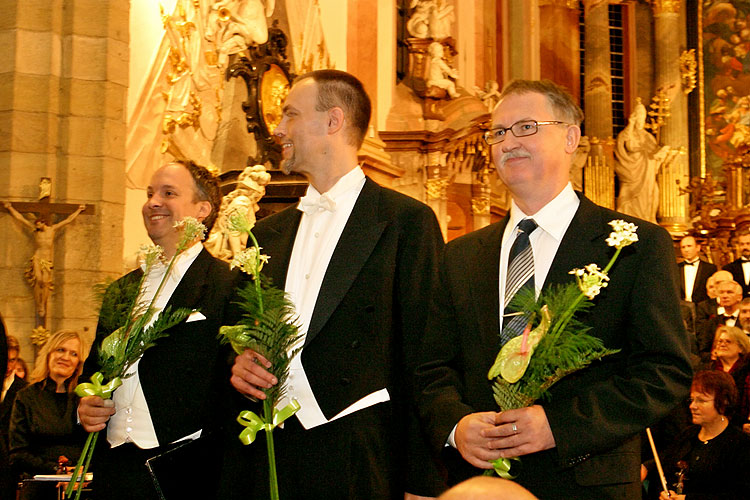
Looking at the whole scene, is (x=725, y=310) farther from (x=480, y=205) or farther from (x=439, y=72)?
(x=480, y=205)

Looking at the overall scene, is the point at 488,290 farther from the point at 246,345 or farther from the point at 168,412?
the point at 168,412

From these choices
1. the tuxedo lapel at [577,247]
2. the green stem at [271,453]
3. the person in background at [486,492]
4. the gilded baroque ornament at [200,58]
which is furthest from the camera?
the gilded baroque ornament at [200,58]

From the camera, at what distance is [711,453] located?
6.23 meters

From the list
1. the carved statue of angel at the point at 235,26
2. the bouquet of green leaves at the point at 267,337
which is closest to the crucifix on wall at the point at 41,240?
the carved statue of angel at the point at 235,26

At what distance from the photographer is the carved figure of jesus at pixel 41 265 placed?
7750 mm

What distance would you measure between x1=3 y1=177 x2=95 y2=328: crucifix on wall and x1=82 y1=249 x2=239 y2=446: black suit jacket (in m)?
4.06

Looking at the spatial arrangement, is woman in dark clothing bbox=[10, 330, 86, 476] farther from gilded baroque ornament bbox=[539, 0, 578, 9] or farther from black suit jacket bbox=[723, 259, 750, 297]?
gilded baroque ornament bbox=[539, 0, 578, 9]

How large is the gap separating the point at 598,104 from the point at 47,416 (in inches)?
785

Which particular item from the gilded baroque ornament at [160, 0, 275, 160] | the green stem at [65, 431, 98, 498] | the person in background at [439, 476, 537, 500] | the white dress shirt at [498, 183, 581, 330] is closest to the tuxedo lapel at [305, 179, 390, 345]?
the white dress shirt at [498, 183, 581, 330]

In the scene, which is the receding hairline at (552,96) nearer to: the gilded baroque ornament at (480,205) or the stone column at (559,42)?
the gilded baroque ornament at (480,205)

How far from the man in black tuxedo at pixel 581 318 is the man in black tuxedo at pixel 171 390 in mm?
845

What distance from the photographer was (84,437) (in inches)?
154

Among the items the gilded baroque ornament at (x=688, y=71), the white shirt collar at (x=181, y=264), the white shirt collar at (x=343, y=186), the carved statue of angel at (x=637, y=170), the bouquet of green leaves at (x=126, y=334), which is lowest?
the bouquet of green leaves at (x=126, y=334)

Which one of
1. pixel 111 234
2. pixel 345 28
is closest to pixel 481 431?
pixel 111 234
